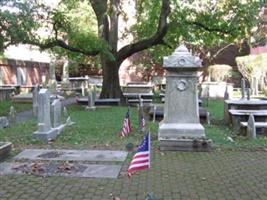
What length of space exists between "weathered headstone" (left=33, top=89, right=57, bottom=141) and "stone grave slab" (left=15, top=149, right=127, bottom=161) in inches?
48.8

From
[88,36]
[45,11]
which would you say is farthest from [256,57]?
[45,11]

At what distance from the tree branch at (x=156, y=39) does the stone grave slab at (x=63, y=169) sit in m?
12.3

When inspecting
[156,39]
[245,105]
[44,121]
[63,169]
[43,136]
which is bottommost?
[63,169]

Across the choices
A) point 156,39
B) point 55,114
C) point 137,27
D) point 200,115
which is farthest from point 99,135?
point 137,27

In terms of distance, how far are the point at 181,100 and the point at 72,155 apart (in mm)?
2817

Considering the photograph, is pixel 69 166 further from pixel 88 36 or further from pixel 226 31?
pixel 226 31

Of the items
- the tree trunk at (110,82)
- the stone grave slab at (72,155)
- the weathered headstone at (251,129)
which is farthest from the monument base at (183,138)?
the tree trunk at (110,82)

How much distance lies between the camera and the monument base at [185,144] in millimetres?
9609

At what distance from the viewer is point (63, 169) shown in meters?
7.80

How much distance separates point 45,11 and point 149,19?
5496 mm

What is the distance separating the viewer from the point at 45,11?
19.1 m

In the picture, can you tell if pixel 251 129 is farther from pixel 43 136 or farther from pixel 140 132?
Answer: pixel 43 136

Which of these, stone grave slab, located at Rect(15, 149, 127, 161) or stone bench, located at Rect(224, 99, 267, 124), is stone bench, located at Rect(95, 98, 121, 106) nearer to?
stone bench, located at Rect(224, 99, 267, 124)

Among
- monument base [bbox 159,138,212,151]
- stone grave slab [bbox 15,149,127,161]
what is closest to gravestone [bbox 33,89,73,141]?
stone grave slab [bbox 15,149,127,161]
